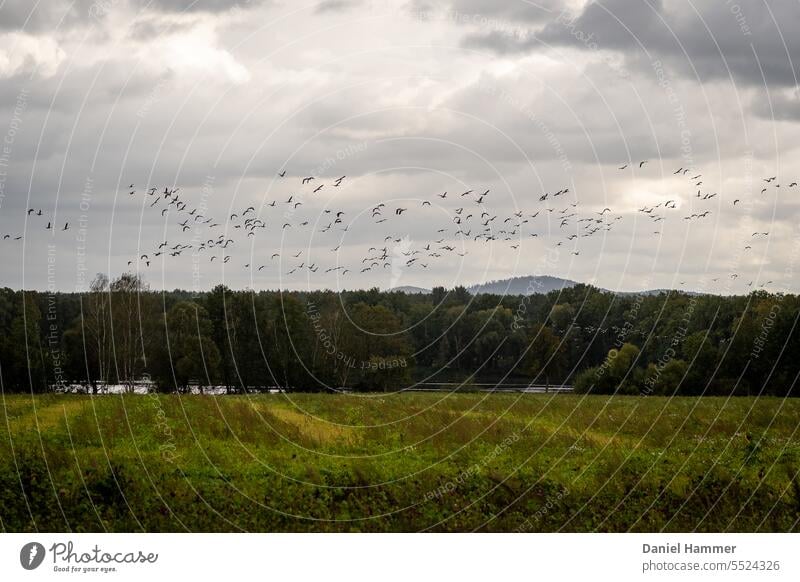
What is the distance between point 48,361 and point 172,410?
845 inches

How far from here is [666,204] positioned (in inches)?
1252

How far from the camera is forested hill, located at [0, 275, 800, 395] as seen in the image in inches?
2079

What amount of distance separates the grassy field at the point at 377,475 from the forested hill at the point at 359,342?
55.6ft

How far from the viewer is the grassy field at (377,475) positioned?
2386cm

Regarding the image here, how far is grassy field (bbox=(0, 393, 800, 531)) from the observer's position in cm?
2386

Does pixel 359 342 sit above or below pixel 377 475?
above

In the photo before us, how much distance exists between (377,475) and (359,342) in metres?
29.3

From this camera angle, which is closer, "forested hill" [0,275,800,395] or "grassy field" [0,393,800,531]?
"grassy field" [0,393,800,531]

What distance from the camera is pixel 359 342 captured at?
54688 mm

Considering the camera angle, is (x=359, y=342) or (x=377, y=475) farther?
(x=359, y=342)

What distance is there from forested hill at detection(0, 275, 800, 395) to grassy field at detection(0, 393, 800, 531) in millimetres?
16943

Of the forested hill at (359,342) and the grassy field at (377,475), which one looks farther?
the forested hill at (359,342)

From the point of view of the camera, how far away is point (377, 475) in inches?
1005
